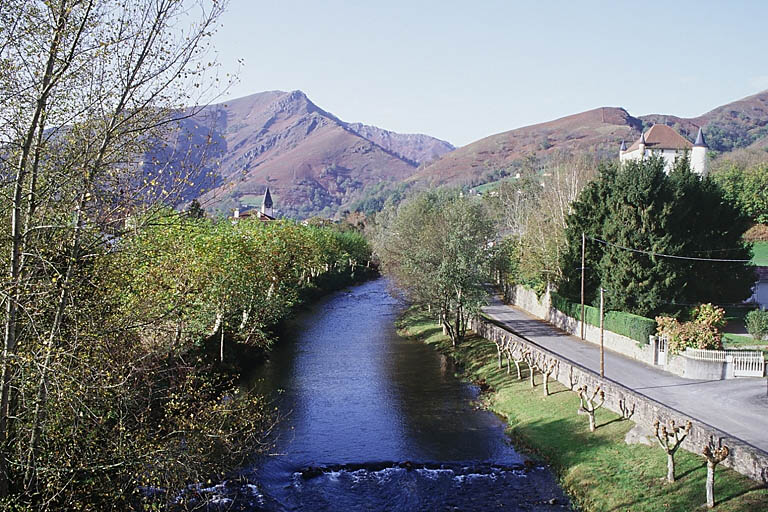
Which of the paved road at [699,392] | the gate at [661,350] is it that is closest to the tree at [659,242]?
the paved road at [699,392]

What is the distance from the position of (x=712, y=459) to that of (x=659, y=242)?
2395 cm

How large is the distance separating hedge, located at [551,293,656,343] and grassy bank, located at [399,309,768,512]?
732cm

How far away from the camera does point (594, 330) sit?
42.0 m

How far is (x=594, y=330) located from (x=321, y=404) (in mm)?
20200

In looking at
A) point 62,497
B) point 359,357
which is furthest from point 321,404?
point 62,497

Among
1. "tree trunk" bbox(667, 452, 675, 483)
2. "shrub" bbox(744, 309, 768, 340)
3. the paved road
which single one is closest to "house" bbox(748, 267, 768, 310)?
"shrub" bbox(744, 309, 768, 340)

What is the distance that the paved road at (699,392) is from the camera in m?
23.0

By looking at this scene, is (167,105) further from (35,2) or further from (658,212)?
(658,212)

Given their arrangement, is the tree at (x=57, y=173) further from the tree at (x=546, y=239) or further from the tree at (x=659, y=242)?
the tree at (x=546, y=239)

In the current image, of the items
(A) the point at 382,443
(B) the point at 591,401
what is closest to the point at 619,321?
(B) the point at 591,401

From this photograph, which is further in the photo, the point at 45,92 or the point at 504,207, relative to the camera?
the point at 504,207

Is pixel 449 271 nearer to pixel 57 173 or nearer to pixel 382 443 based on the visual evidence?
pixel 382 443

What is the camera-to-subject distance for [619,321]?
38781mm

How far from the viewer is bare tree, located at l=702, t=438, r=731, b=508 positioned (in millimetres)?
17828
